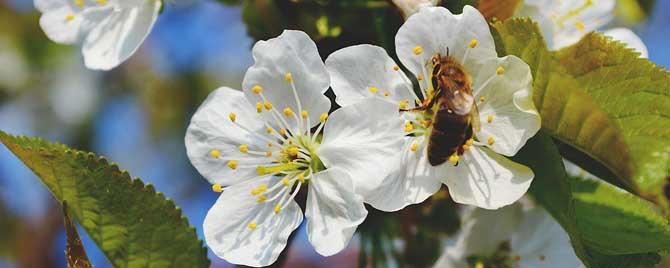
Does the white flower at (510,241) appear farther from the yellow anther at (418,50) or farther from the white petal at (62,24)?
the white petal at (62,24)

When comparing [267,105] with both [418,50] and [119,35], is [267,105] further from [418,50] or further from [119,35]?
[119,35]

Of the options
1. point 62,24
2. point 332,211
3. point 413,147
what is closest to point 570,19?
point 413,147

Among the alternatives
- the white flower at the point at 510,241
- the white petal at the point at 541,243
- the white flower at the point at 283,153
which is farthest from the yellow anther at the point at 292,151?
the white petal at the point at 541,243

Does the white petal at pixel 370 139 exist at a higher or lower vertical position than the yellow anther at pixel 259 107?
lower

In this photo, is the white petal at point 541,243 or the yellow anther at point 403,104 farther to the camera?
the white petal at point 541,243

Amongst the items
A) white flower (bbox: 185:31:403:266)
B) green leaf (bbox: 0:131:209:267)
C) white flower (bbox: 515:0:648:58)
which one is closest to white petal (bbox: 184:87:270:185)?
white flower (bbox: 185:31:403:266)

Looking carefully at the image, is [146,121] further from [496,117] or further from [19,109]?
[496,117]

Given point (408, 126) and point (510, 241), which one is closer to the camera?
point (408, 126)
